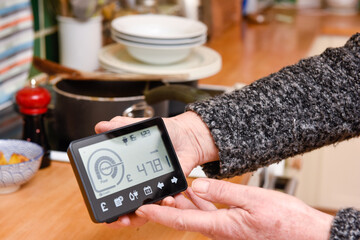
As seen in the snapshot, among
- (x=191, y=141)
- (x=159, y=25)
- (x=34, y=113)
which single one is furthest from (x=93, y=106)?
(x=159, y=25)

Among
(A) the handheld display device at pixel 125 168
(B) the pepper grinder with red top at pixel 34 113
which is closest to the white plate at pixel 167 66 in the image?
(B) the pepper grinder with red top at pixel 34 113

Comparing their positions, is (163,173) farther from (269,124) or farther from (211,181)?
(269,124)

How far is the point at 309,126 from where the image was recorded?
2.70 feet

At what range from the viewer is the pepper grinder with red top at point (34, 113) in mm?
928

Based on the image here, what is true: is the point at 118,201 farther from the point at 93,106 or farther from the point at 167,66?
the point at 167,66

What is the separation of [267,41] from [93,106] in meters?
1.27

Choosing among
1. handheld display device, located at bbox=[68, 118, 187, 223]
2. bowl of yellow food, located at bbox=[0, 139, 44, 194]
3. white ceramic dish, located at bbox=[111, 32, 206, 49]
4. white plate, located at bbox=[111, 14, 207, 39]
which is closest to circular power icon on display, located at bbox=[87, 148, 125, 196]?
handheld display device, located at bbox=[68, 118, 187, 223]

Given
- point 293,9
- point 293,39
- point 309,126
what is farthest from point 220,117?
point 293,9

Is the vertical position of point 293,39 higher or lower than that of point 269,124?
lower

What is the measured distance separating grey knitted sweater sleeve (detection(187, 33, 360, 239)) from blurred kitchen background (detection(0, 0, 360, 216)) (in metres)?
0.25

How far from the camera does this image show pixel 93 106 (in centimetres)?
97

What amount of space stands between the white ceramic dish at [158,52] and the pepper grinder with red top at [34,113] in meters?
0.35

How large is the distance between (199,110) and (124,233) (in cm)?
21

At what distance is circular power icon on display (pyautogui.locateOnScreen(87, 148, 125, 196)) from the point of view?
0.66 m
